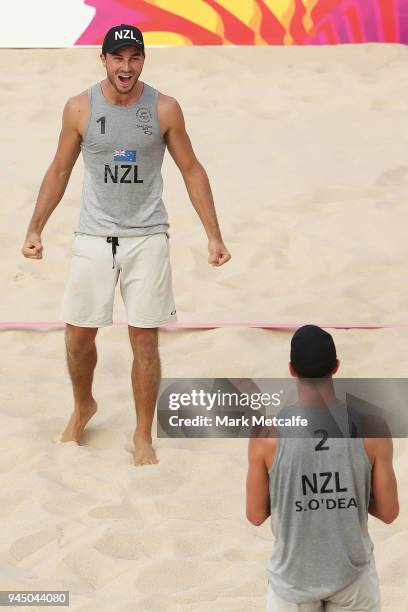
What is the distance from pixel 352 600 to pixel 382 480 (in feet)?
0.95

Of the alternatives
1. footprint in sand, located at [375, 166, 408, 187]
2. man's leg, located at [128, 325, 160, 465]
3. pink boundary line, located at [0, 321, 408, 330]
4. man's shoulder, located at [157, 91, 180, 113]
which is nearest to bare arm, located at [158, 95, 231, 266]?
man's shoulder, located at [157, 91, 180, 113]

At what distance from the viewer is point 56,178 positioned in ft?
15.3

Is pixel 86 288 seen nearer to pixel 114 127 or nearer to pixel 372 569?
pixel 114 127

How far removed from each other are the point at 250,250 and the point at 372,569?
13.5 ft

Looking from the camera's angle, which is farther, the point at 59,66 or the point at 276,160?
the point at 59,66

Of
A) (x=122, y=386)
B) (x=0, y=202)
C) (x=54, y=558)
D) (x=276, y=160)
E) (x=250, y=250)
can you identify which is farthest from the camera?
(x=276, y=160)

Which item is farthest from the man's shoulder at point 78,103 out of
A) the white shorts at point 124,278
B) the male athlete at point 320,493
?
the male athlete at point 320,493

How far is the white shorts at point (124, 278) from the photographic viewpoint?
455cm

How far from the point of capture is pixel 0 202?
24.6 ft

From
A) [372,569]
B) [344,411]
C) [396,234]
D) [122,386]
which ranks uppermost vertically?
[396,234]

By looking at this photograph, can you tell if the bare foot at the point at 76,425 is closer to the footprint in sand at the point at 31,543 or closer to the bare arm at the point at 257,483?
→ the footprint in sand at the point at 31,543

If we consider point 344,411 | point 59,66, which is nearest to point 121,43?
point 344,411

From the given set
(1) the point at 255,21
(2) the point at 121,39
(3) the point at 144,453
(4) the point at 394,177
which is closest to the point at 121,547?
(3) the point at 144,453

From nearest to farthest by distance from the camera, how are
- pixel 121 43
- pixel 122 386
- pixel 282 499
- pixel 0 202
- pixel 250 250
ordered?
pixel 282 499, pixel 121 43, pixel 122 386, pixel 250 250, pixel 0 202
